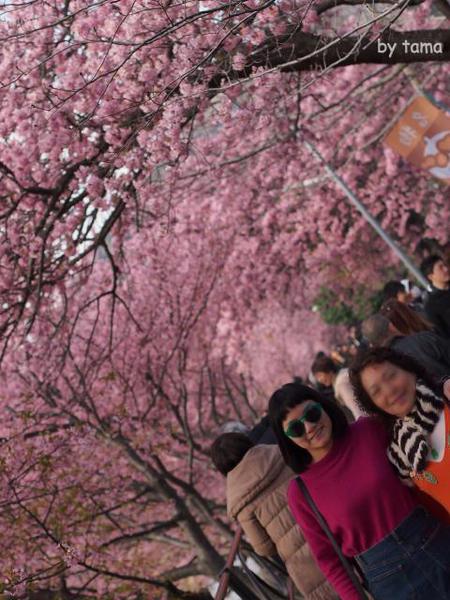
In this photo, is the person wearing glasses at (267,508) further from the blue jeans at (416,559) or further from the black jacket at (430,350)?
the black jacket at (430,350)

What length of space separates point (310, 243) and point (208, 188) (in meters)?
3.42

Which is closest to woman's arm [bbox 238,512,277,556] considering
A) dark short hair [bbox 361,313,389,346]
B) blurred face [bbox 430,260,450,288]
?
dark short hair [bbox 361,313,389,346]

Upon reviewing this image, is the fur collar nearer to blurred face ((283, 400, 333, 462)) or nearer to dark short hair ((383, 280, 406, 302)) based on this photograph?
blurred face ((283, 400, 333, 462))

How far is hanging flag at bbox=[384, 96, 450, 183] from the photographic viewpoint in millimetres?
8008

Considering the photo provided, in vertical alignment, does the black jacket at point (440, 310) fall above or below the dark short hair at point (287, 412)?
above

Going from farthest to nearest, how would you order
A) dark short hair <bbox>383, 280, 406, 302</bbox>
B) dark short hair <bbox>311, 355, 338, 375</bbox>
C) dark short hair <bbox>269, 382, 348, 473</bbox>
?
1. dark short hair <bbox>383, 280, 406, 302</bbox>
2. dark short hair <bbox>311, 355, 338, 375</bbox>
3. dark short hair <bbox>269, 382, 348, 473</bbox>

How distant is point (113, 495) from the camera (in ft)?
35.4

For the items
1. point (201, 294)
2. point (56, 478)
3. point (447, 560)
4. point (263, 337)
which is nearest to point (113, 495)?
point (56, 478)

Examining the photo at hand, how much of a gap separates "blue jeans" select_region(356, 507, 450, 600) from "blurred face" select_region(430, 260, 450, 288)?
10.6 ft

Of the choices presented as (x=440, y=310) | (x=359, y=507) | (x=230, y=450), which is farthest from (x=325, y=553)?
(x=440, y=310)

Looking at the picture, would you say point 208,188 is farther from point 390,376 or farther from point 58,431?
point 390,376

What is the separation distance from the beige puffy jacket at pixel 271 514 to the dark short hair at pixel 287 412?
0.70 metres

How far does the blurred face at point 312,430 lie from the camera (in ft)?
9.69

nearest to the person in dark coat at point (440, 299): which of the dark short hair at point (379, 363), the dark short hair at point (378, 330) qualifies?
the dark short hair at point (378, 330)
